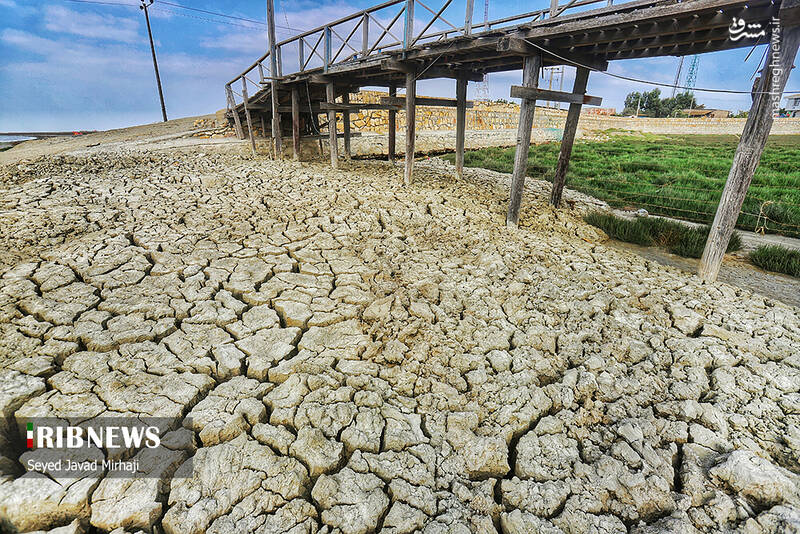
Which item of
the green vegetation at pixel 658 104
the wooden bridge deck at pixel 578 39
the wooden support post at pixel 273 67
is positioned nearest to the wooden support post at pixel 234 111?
the wooden support post at pixel 273 67

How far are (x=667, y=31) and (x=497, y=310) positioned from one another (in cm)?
345

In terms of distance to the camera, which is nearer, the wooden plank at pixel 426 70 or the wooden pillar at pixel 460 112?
the wooden plank at pixel 426 70

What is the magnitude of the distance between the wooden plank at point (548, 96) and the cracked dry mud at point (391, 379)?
2.04m

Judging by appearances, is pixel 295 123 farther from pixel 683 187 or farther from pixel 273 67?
pixel 683 187

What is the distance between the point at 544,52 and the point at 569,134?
1713mm

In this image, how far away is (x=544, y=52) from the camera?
5180 mm

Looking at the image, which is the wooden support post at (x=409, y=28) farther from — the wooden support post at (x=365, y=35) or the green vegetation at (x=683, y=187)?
the green vegetation at (x=683, y=187)

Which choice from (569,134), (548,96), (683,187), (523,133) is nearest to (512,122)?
(683,187)

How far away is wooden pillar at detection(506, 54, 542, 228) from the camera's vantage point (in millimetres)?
5211

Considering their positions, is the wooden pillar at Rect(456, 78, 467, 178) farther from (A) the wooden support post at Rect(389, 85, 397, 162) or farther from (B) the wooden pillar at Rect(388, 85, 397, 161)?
(A) the wooden support post at Rect(389, 85, 397, 162)

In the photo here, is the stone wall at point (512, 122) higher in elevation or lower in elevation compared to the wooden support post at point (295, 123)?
higher

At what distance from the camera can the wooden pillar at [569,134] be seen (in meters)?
6.00

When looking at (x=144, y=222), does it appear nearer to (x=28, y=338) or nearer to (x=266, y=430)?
(x=28, y=338)

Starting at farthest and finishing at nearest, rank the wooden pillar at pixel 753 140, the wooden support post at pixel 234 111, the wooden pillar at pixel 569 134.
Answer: the wooden support post at pixel 234 111 < the wooden pillar at pixel 569 134 < the wooden pillar at pixel 753 140
